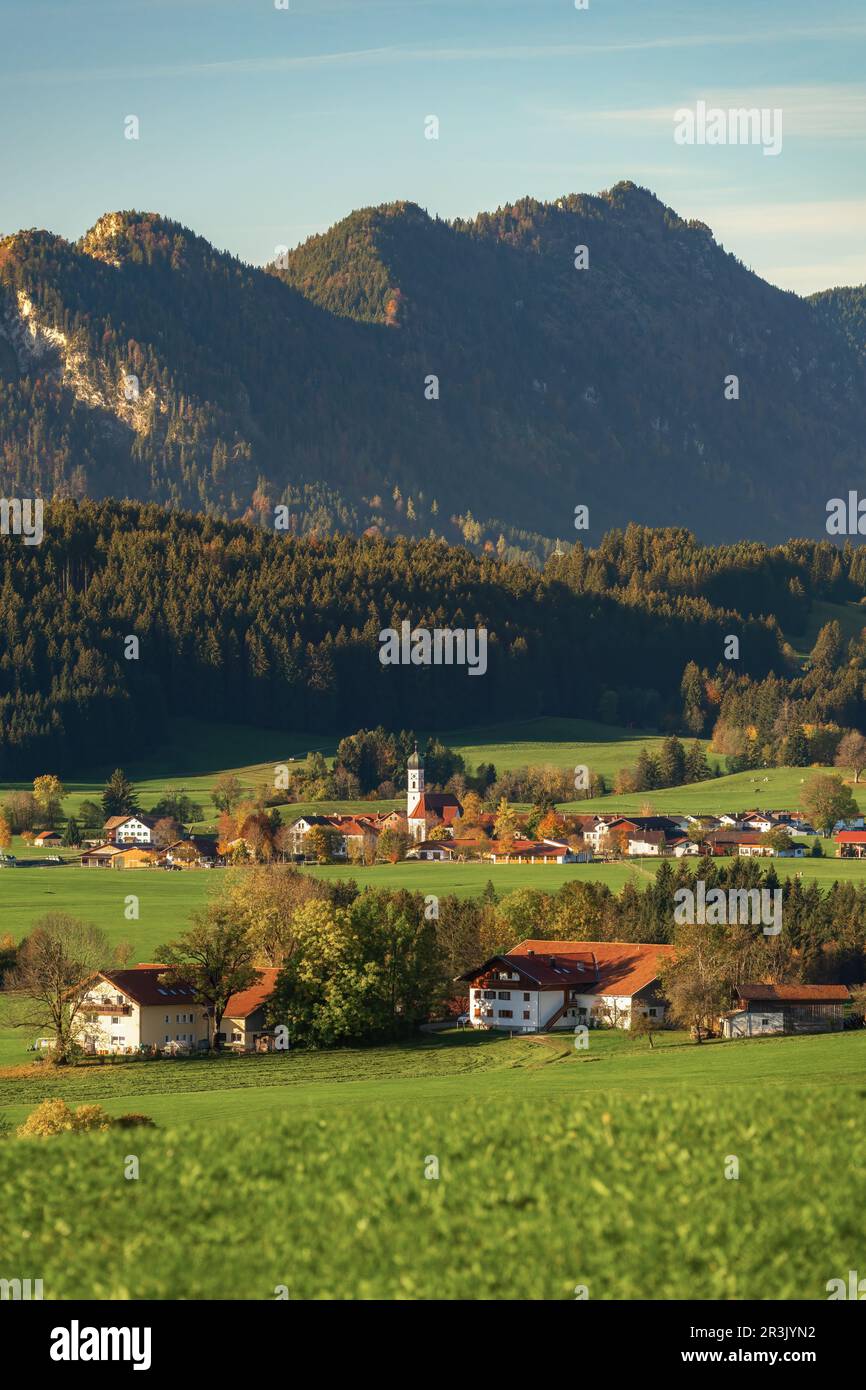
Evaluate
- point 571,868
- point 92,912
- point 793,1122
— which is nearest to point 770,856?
point 571,868

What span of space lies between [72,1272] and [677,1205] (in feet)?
28.6

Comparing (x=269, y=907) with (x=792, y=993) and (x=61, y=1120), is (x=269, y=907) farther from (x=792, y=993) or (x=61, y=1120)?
(x=61, y=1120)

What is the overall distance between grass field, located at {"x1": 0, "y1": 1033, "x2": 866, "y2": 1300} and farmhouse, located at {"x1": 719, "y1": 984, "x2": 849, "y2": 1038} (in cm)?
4003

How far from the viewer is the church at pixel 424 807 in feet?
557

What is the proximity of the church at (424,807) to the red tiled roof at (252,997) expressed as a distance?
73.1m

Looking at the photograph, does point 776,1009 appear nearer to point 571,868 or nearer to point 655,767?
point 571,868

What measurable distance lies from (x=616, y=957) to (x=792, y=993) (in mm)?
12922

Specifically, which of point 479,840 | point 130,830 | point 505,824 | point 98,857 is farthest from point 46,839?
point 505,824

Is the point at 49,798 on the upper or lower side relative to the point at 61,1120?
lower

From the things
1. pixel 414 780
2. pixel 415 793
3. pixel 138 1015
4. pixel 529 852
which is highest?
pixel 138 1015

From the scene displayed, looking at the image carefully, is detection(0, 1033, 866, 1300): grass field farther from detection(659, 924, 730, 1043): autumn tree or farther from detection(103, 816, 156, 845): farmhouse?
detection(103, 816, 156, 845): farmhouse

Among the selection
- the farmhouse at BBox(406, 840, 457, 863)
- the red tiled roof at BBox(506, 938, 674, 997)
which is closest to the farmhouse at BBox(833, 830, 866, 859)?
the farmhouse at BBox(406, 840, 457, 863)

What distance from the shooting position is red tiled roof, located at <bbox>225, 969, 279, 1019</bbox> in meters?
84.7

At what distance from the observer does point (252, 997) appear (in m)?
86.2
